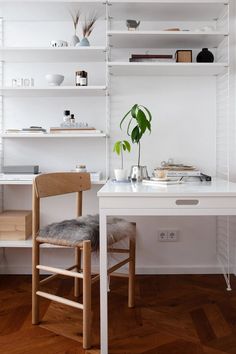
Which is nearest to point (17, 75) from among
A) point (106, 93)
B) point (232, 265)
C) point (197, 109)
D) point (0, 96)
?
point (0, 96)

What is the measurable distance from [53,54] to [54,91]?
251 millimetres

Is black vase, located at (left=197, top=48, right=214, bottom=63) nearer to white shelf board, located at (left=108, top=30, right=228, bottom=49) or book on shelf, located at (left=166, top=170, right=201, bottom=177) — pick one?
white shelf board, located at (left=108, top=30, right=228, bottom=49)

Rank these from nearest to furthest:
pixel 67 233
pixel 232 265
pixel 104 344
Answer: pixel 104 344
pixel 67 233
pixel 232 265

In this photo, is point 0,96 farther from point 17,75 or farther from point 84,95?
point 84,95

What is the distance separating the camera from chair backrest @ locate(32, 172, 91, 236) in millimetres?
1886

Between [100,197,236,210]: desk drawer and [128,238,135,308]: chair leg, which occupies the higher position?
[100,197,236,210]: desk drawer

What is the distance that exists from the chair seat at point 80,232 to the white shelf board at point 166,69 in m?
1.06

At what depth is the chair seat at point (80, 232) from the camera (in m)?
1.79

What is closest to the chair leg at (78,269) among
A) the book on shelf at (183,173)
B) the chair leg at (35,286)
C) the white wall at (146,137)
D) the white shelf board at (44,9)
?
the chair leg at (35,286)

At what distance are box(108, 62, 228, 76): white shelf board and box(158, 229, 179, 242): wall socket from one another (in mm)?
1166

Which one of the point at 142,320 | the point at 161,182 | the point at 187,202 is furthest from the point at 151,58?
the point at 142,320

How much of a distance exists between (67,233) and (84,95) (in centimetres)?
122

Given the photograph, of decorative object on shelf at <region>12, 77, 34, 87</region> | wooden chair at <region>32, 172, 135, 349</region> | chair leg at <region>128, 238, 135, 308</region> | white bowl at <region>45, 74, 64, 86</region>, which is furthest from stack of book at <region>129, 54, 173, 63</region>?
chair leg at <region>128, 238, 135, 308</region>

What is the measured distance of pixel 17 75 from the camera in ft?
8.84
